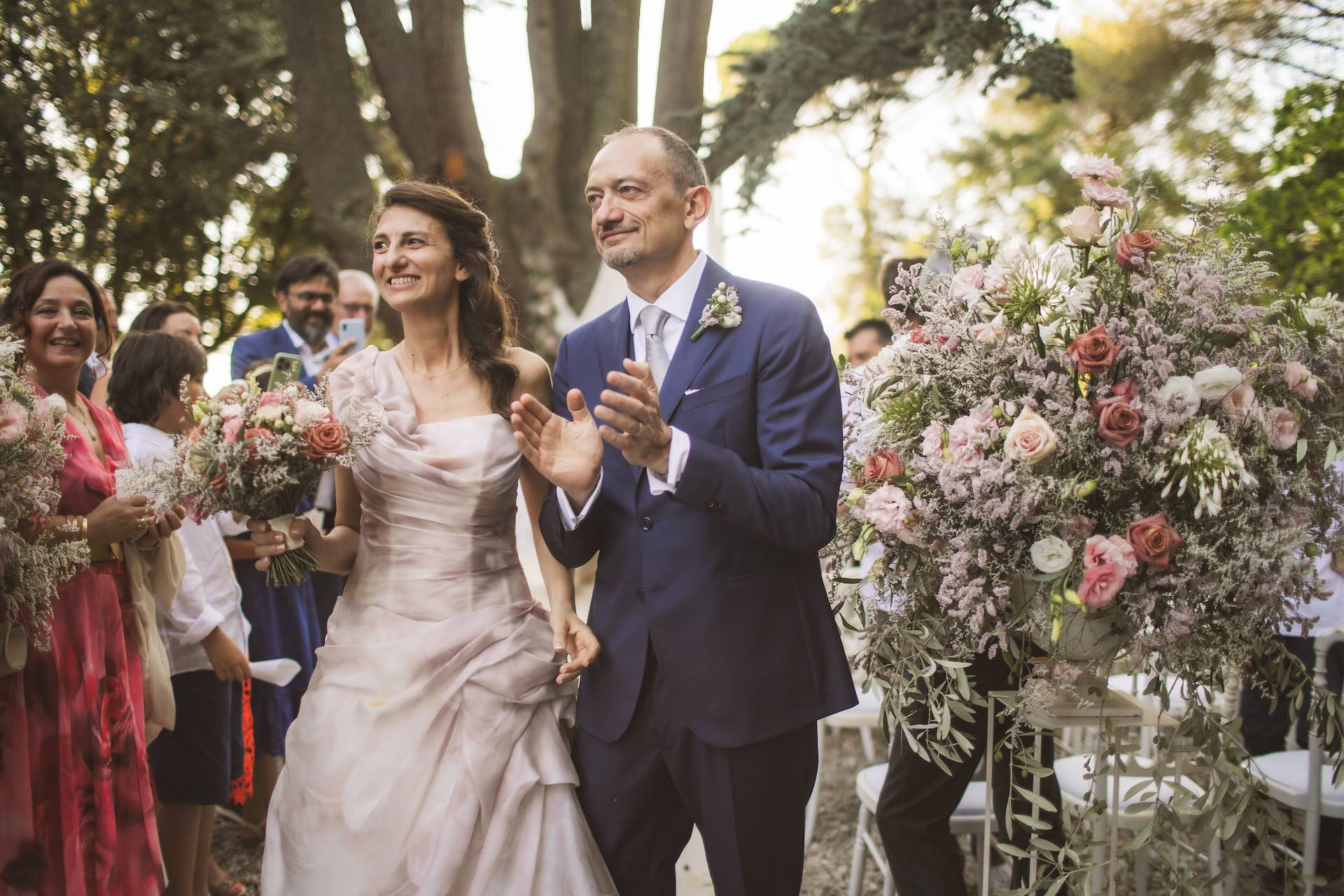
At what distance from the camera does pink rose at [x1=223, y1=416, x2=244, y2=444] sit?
96.6 inches

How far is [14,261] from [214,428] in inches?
319

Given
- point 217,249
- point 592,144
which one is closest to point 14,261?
point 217,249

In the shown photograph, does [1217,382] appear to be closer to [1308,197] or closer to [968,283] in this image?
[968,283]

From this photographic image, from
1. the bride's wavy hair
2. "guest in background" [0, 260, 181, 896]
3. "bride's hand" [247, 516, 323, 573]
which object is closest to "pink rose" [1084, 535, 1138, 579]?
the bride's wavy hair

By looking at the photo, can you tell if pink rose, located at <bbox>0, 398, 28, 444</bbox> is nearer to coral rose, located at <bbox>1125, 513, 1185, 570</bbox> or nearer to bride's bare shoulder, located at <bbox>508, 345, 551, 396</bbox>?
bride's bare shoulder, located at <bbox>508, 345, 551, 396</bbox>

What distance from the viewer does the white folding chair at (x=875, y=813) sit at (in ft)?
10.7

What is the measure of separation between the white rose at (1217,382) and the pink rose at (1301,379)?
0.55ft

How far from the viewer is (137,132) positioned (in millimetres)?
10055

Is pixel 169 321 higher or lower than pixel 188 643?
higher

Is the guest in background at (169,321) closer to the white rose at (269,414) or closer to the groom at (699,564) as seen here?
the white rose at (269,414)

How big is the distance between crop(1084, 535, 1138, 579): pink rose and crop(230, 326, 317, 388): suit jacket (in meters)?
3.97

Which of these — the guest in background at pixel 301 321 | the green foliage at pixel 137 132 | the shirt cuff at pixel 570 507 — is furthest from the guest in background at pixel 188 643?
the green foliage at pixel 137 132

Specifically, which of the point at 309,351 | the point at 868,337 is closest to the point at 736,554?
the point at 309,351

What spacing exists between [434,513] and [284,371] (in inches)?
24.3
